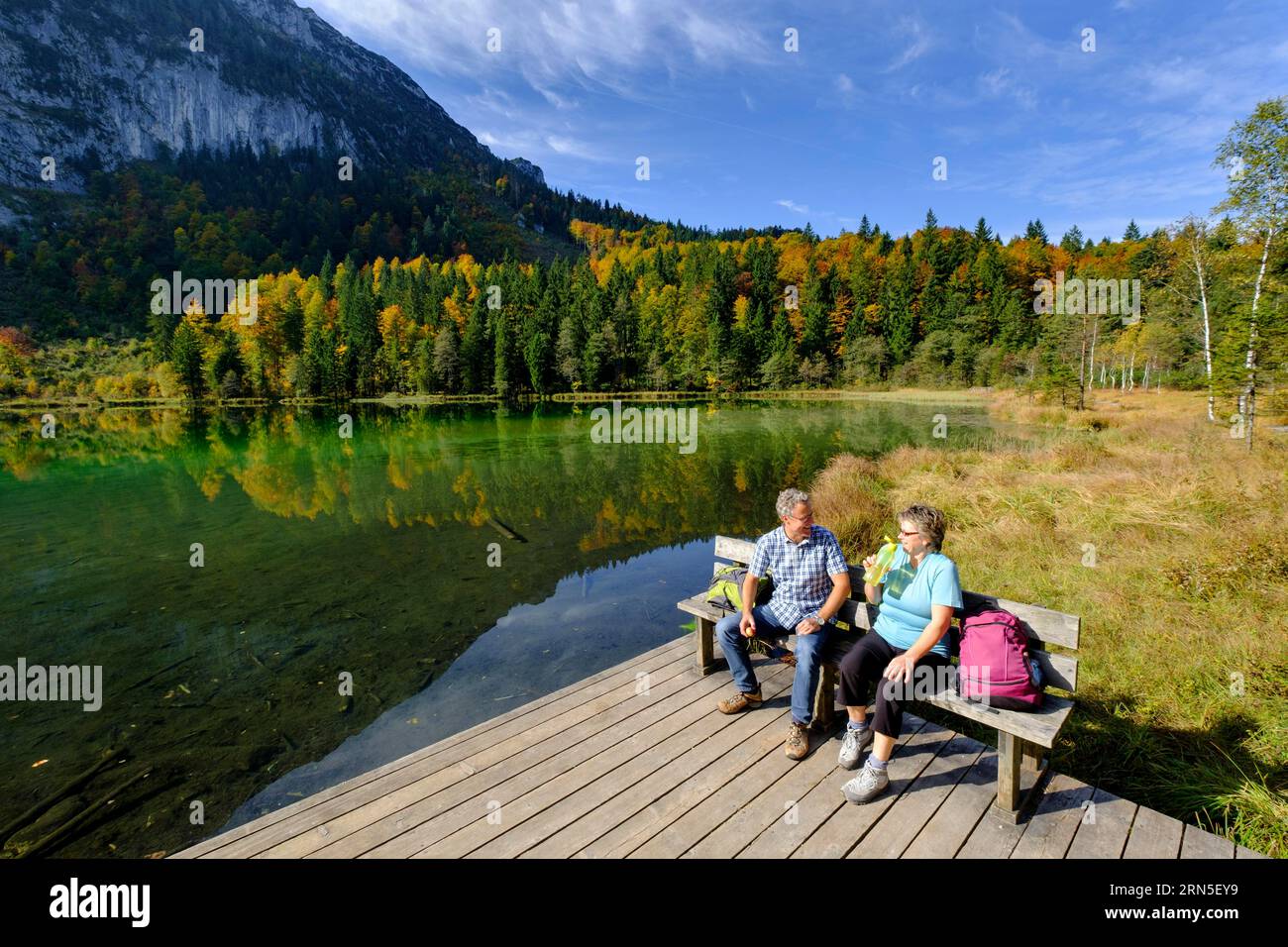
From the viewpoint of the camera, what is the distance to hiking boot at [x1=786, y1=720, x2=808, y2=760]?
4.17 m

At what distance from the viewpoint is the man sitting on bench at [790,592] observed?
4.64 meters

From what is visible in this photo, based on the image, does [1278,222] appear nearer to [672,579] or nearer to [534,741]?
[672,579]

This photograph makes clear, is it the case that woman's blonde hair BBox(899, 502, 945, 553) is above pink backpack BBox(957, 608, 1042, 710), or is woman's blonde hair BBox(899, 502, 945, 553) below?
above

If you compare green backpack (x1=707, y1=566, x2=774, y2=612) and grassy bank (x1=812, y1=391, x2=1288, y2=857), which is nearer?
grassy bank (x1=812, y1=391, x2=1288, y2=857)

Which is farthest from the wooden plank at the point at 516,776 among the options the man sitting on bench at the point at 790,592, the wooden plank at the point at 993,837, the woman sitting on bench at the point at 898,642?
the wooden plank at the point at 993,837

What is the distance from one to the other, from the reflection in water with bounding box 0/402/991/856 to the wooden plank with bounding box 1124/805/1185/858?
5.93 meters

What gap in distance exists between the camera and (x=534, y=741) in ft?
14.6

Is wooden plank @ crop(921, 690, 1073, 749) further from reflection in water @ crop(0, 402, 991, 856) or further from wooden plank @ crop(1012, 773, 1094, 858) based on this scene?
reflection in water @ crop(0, 402, 991, 856)

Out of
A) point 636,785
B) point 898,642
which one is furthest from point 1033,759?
point 636,785

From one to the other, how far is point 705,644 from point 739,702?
782mm

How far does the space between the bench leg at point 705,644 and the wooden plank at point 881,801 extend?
1.80 m

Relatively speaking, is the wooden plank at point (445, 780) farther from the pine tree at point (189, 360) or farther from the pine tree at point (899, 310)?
the pine tree at point (189, 360)

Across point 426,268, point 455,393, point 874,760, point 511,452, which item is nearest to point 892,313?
point 455,393

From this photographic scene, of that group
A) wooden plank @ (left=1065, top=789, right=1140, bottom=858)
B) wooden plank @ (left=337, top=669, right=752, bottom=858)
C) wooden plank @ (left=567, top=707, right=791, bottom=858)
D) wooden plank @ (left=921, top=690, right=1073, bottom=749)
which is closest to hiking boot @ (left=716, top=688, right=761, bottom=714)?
wooden plank @ (left=337, top=669, right=752, bottom=858)
